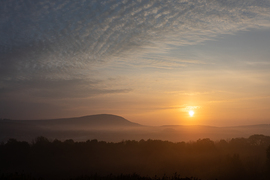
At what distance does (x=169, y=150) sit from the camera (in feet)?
113

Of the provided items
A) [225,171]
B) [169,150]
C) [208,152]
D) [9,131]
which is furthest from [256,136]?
[9,131]

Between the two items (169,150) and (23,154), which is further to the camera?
(169,150)

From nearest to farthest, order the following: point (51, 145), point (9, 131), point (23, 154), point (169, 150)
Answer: point (23, 154) → point (51, 145) → point (169, 150) → point (9, 131)

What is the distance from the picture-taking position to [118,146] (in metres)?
34.5

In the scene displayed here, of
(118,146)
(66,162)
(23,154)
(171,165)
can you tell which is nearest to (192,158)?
(171,165)

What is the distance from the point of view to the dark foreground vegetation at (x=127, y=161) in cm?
2394

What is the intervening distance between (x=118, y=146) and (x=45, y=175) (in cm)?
1317

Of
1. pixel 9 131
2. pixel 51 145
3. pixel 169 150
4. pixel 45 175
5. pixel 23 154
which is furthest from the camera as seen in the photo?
pixel 9 131

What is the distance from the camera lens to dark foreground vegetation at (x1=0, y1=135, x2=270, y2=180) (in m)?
23.9

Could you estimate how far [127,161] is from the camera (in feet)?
95.9

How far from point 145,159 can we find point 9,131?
119m

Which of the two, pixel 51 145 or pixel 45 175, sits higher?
pixel 51 145

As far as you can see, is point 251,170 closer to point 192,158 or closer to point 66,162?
point 192,158

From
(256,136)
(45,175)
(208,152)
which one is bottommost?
(45,175)
